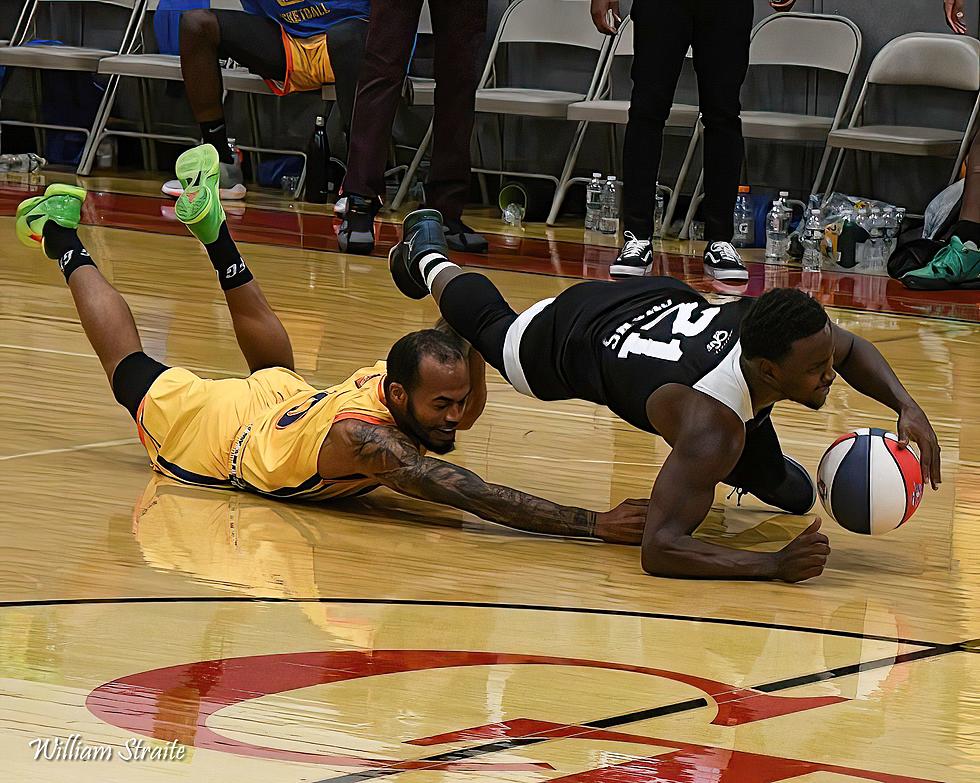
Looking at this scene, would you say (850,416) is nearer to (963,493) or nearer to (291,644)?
(963,493)

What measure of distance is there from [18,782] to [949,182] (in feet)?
21.5

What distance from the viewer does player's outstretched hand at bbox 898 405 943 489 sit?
3232 mm

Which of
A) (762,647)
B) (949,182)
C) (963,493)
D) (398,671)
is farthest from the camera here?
(949,182)

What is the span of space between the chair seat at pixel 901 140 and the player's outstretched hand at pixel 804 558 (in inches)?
177

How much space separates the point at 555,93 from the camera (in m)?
8.47

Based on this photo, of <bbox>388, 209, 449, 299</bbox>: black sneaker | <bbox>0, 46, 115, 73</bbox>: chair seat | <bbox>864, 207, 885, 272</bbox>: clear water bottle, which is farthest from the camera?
<bbox>0, 46, 115, 73</bbox>: chair seat

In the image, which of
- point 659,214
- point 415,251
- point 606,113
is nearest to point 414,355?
point 415,251

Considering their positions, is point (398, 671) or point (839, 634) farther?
point (839, 634)

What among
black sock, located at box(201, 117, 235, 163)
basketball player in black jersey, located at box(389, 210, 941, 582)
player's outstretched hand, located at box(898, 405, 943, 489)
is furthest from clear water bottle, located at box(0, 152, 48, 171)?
player's outstretched hand, located at box(898, 405, 943, 489)

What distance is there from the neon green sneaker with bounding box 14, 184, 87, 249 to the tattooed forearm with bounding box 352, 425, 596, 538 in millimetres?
1530

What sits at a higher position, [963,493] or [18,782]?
[18,782]

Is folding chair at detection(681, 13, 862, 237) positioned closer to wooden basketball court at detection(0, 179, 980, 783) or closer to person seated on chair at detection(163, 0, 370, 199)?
person seated on chair at detection(163, 0, 370, 199)

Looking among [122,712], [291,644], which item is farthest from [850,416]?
[122,712]

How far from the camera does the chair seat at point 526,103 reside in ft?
26.6
